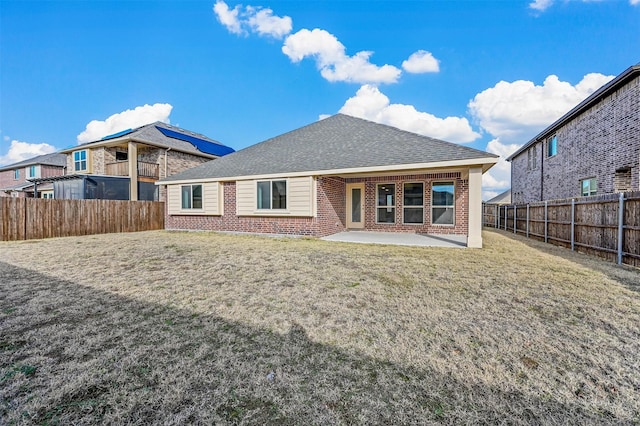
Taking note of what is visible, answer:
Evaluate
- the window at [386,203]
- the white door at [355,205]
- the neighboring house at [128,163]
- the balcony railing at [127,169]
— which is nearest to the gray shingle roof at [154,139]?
the neighboring house at [128,163]

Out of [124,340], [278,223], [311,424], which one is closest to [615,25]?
[278,223]

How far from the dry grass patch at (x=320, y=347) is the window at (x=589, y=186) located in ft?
31.3

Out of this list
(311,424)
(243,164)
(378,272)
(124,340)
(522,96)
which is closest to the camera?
(311,424)

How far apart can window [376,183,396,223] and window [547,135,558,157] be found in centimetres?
1149

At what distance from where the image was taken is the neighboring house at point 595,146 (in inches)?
406

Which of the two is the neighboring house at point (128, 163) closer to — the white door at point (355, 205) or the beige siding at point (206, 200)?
the beige siding at point (206, 200)

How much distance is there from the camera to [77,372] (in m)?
2.30

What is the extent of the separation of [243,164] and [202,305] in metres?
10.1

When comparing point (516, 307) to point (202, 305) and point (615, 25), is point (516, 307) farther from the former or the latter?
point (615, 25)

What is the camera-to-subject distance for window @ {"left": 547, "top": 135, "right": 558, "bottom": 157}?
1623 centimetres

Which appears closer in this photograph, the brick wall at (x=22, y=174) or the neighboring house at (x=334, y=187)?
the neighboring house at (x=334, y=187)

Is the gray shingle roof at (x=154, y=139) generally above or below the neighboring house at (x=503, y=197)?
above

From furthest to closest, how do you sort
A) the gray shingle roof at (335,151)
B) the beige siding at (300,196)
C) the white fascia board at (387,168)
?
the beige siding at (300,196), the gray shingle roof at (335,151), the white fascia board at (387,168)

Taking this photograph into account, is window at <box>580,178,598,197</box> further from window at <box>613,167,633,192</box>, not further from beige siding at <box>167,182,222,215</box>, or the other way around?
beige siding at <box>167,182,222,215</box>
